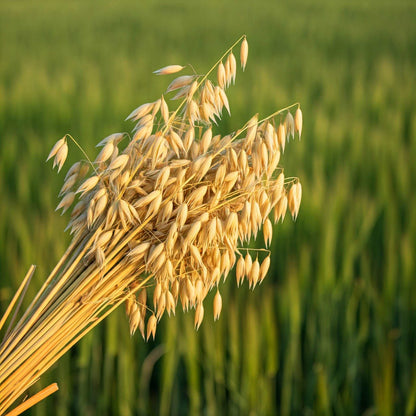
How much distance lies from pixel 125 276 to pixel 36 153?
1.74m

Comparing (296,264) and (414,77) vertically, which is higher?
(414,77)

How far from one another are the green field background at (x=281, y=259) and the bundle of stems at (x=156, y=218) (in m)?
0.59

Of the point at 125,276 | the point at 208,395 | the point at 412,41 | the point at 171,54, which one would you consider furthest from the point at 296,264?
the point at 412,41

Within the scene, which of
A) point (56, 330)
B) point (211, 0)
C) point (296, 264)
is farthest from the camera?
point (211, 0)

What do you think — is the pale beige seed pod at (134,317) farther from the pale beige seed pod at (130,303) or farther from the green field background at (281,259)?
the green field background at (281,259)

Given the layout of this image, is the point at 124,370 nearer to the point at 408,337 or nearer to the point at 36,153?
the point at 408,337

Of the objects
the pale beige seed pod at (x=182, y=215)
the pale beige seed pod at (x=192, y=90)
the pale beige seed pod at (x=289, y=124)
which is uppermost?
the pale beige seed pod at (x=192, y=90)

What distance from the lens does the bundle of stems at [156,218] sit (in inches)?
18.1

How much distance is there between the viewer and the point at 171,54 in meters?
4.18

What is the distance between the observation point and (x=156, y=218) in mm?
495

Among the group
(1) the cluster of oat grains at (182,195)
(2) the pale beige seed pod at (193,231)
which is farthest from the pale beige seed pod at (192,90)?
(2) the pale beige seed pod at (193,231)

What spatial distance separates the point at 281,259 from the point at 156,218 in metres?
1.06

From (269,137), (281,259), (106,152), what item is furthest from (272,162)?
(281,259)

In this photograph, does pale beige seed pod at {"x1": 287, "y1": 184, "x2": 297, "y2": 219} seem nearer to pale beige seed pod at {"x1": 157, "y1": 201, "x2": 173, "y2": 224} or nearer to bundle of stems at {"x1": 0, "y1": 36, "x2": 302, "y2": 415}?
bundle of stems at {"x1": 0, "y1": 36, "x2": 302, "y2": 415}
